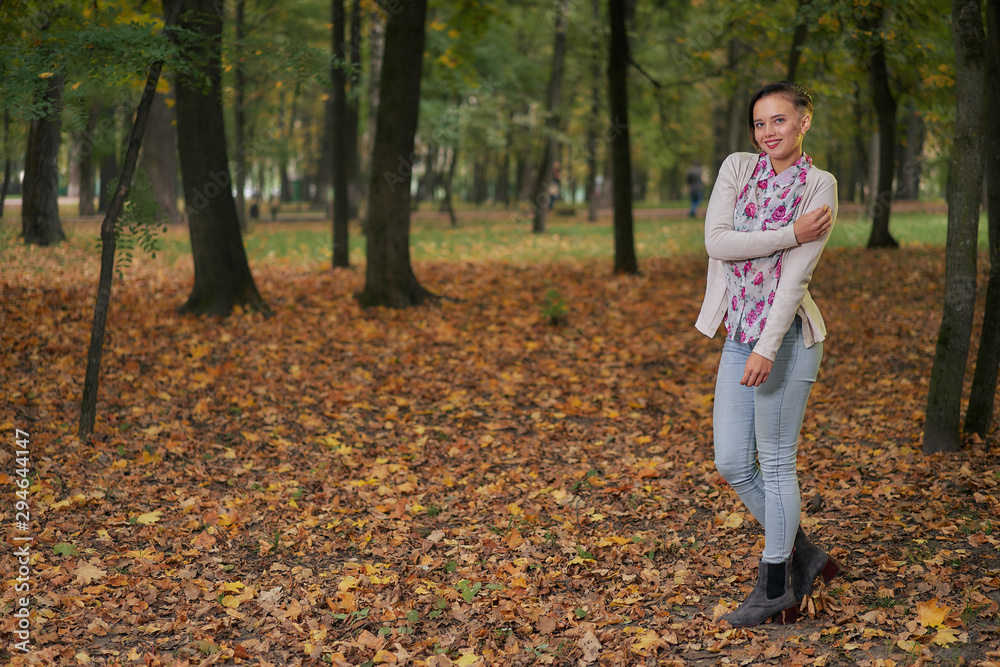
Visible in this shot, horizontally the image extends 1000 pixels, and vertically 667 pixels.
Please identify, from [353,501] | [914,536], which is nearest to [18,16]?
[353,501]

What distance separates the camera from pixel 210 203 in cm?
957

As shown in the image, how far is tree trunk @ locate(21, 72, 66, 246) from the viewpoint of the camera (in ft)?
39.9

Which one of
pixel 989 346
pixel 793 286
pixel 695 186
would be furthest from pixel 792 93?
pixel 695 186

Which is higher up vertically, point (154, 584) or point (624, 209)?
point (624, 209)

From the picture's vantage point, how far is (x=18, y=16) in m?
5.84

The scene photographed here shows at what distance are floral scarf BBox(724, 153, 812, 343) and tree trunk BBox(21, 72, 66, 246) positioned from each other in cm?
1162

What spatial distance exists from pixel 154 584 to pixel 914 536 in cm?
397

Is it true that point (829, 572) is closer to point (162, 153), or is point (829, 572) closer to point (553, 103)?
point (553, 103)

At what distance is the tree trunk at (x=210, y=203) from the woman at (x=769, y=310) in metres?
7.51

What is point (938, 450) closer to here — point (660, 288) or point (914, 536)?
point (914, 536)

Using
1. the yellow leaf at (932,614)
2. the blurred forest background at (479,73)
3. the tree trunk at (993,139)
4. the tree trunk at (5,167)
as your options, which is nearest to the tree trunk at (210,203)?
the blurred forest background at (479,73)

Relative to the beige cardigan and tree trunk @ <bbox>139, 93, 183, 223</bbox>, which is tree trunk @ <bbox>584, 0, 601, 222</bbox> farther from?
the beige cardigan

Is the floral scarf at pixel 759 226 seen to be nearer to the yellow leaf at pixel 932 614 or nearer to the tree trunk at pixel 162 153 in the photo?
the yellow leaf at pixel 932 614

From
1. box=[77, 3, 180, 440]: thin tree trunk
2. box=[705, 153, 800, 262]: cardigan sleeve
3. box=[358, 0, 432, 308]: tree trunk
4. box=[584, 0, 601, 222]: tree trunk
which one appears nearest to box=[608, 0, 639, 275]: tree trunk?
box=[358, 0, 432, 308]: tree trunk
